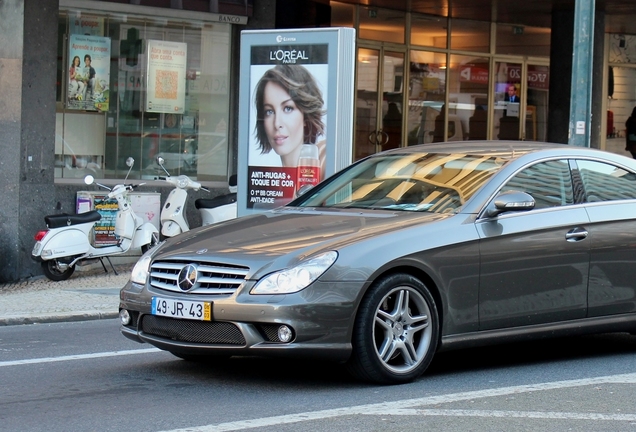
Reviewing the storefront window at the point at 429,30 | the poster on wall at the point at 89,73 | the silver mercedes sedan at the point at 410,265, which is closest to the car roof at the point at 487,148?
the silver mercedes sedan at the point at 410,265

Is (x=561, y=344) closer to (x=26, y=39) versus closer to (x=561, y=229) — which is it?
(x=561, y=229)

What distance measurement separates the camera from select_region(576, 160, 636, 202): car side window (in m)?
7.69

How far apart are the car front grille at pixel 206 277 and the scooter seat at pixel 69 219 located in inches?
242

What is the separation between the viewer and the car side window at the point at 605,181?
25.2ft

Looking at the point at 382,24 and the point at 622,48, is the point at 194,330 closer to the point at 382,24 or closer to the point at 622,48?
the point at 382,24

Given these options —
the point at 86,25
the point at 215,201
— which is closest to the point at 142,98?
the point at 86,25

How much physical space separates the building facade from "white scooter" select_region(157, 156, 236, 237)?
3.36 ft

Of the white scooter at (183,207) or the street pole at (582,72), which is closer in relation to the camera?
the street pole at (582,72)

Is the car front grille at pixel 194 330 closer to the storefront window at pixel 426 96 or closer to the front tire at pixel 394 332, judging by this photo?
the front tire at pixel 394 332

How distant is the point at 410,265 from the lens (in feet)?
21.3

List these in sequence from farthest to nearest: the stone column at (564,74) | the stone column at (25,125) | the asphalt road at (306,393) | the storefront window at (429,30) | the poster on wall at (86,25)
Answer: the storefront window at (429,30)
the stone column at (564,74)
the poster on wall at (86,25)
the stone column at (25,125)
the asphalt road at (306,393)

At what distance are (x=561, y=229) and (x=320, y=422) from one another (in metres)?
2.56

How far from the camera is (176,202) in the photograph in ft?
45.6

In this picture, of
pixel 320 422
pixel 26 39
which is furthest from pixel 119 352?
pixel 26 39
